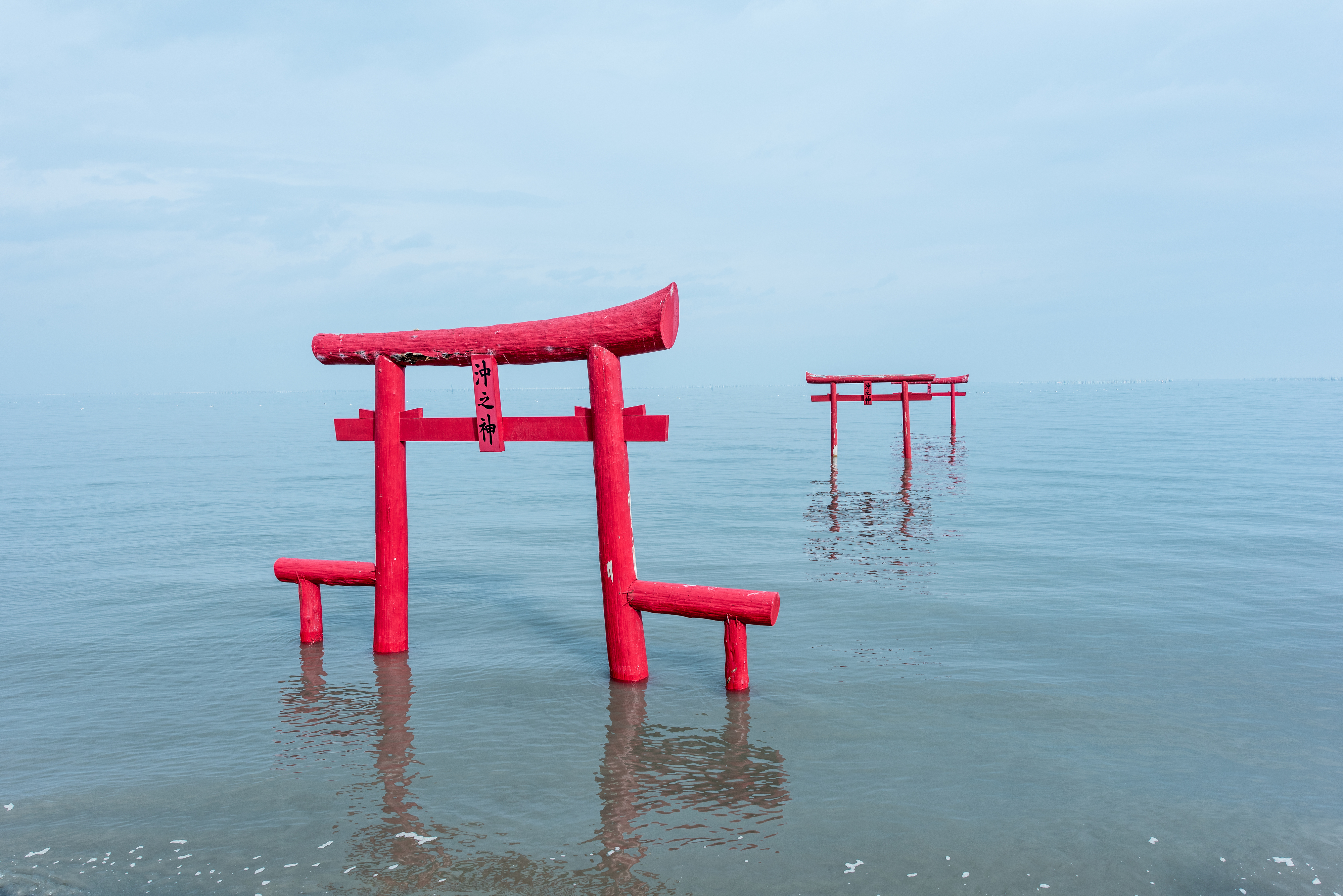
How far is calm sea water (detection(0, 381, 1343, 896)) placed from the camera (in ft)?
15.4

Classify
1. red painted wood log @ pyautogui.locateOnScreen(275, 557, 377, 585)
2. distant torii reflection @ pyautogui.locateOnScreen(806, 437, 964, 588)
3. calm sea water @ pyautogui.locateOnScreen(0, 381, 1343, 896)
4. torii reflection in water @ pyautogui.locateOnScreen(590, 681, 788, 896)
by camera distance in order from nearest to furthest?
1. calm sea water @ pyautogui.locateOnScreen(0, 381, 1343, 896)
2. torii reflection in water @ pyautogui.locateOnScreen(590, 681, 788, 896)
3. red painted wood log @ pyautogui.locateOnScreen(275, 557, 377, 585)
4. distant torii reflection @ pyautogui.locateOnScreen(806, 437, 964, 588)

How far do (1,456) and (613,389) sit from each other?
4055 cm

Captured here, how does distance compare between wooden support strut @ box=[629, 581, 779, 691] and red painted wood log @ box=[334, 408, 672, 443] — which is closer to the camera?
wooden support strut @ box=[629, 581, 779, 691]

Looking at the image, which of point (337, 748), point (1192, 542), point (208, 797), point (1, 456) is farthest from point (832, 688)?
point (1, 456)

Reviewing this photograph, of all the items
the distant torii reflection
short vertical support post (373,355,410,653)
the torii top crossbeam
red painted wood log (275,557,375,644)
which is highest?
the torii top crossbeam

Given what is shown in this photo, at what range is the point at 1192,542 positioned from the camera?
13367 mm

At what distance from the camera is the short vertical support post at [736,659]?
6.92 m

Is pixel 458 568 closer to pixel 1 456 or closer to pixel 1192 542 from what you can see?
pixel 1192 542

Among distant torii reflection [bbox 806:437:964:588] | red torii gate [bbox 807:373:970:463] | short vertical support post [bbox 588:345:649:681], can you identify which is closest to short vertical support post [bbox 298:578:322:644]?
short vertical support post [bbox 588:345:649:681]

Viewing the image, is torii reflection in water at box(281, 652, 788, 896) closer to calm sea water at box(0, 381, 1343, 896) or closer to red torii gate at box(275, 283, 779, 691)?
calm sea water at box(0, 381, 1343, 896)

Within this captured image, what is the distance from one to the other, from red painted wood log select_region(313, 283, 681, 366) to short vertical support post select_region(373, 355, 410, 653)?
177 mm

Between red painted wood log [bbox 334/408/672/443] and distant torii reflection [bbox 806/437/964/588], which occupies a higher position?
red painted wood log [bbox 334/408/672/443]

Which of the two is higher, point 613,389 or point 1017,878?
point 613,389

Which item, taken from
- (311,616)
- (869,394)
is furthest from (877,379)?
(311,616)
